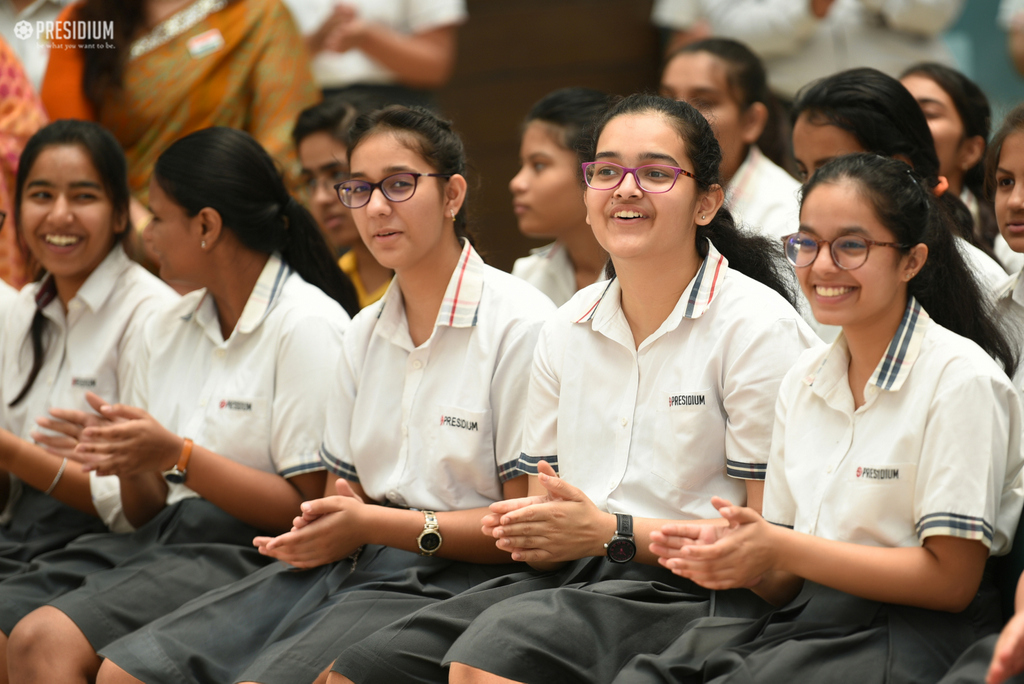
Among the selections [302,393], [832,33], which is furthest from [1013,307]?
[832,33]

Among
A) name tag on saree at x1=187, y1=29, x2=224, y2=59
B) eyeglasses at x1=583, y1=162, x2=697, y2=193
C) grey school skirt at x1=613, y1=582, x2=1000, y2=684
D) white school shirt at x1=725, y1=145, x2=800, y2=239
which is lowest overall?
grey school skirt at x1=613, y1=582, x2=1000, y2=684

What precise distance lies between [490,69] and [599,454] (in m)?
2.76

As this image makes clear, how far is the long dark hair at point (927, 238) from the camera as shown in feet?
5.48

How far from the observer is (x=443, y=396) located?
2.17 m

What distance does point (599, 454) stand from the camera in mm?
1956

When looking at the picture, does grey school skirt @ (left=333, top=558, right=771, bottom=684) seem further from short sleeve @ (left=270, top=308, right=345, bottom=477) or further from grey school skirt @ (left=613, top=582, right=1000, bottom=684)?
short sleeve @ (left=270, top=308, right=345, bottom=477)

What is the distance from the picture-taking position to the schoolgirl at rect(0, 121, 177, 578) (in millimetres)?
2693

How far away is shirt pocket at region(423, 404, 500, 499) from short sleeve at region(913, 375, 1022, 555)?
2.83ft

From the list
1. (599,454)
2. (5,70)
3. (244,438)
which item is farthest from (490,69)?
(599,454)

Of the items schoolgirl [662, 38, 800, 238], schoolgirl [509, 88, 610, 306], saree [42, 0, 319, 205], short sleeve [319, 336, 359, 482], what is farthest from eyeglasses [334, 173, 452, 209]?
saree [42, 0, 319, 205]

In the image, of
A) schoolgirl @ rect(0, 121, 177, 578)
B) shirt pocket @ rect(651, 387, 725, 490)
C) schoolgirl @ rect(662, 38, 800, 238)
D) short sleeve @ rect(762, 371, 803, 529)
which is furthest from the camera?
schoolgirl @ rect(662, 38, 800, 238)

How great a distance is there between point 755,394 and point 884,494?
0.29 m

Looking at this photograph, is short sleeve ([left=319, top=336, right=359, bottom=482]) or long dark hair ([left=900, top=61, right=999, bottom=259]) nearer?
short sleeve ([left=319, top=336, right=359, bottom=482])

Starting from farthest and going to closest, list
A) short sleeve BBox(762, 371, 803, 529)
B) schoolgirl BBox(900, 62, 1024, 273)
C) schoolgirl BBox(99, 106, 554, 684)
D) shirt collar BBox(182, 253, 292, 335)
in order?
schoolgirl BBox(900, 62, 1024, 273), shirt collar BBox(182, 253, 292, 335), schoolgirl BBox(99, 106, 554, 684), short sleeve BBox(762, 371, 803, 529)
